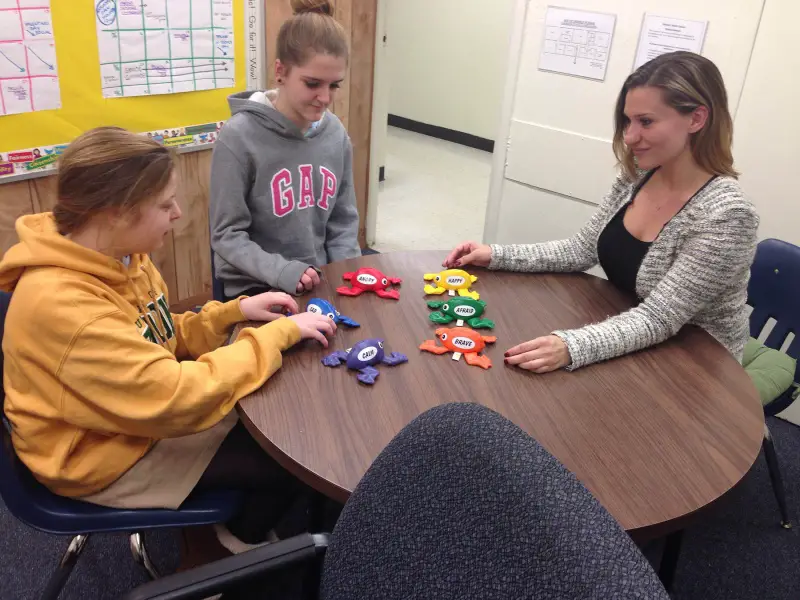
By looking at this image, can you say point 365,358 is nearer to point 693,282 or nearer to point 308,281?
point 308,281

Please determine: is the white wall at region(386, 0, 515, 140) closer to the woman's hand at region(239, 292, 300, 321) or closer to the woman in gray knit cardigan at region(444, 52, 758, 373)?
the woman in gray knit cardigan at region(444, 52, 758, 373)

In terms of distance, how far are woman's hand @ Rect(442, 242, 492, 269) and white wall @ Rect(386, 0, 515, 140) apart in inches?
162

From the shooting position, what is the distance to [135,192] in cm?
111

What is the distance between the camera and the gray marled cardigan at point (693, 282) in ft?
4.33

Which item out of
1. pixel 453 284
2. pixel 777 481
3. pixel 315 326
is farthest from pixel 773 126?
pixel 315 326

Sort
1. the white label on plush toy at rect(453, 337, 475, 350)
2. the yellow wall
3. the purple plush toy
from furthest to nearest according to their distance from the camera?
the yellow wall
the white label on plush toy at rect(453, 337, 475, 350)
the purple plush toy

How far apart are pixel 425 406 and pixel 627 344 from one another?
0.48m

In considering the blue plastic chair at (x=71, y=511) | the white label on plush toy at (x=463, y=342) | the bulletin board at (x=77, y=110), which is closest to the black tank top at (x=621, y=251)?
the white label on plush toy at (x=463, y=342)

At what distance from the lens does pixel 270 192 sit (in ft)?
5.68

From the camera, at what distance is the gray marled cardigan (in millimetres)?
1318

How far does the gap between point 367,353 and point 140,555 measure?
0.61m

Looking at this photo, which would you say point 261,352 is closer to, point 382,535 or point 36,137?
point 382,535

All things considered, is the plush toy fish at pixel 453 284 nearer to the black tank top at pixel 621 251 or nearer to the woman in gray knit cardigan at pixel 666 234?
the woman in gray knit cardigan at pixel 666 234

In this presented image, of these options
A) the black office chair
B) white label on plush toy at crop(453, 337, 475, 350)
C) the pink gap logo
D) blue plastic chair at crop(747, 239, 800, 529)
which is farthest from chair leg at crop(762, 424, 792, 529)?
the black office chair
